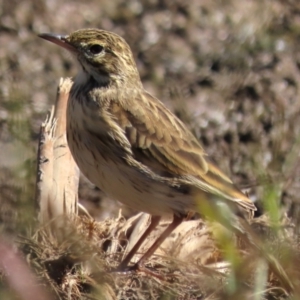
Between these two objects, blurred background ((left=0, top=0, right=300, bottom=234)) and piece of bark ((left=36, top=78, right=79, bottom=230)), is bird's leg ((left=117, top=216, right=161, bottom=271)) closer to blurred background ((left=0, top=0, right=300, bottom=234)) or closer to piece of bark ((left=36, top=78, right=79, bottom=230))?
piece of bark ((left=36, top=78, right=79, bottom=230))

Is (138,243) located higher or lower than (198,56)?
lower

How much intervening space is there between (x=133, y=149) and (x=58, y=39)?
2.59ft

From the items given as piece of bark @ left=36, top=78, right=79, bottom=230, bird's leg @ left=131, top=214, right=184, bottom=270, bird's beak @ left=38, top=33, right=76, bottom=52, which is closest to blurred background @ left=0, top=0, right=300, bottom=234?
piece of bark @ left=36, top=78, right=79, bottom=230

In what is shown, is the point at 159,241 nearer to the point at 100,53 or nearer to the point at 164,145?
the point at 164,145

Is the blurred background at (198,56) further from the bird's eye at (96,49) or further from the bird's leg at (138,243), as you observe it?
the bird's eye at (96,49)

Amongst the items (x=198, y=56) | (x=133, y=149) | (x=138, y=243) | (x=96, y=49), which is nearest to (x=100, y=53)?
(x=96, y=49)

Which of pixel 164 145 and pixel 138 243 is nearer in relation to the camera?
pixel 164 145

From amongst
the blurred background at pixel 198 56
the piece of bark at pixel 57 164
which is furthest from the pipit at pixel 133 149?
the blurred background at pixel 198 56

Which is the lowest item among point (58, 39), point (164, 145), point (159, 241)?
point (159, 241)

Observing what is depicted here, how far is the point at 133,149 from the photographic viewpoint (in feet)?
15.7

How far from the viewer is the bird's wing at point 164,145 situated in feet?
15.4

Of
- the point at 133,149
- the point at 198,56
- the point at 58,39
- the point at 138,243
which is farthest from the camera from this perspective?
the point at 198,56

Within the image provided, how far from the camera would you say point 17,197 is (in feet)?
8.69

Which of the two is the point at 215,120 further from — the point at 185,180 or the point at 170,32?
the point at 185,180
